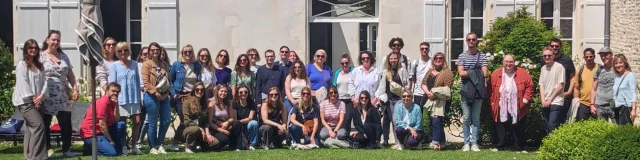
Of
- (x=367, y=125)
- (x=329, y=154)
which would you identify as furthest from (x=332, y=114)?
(x=329, y=154)

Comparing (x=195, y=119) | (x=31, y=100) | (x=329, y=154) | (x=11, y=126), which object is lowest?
(x=329, y=154)

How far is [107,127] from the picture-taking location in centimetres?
1389

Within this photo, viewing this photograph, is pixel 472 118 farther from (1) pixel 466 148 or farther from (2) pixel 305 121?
(2) pixel 305 121

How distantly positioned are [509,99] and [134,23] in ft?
20.5

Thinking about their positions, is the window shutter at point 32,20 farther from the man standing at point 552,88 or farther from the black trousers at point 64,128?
the man standing at point 552,88

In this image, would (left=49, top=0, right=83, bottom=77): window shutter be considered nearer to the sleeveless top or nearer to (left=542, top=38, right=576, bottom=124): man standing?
the sleeveless top

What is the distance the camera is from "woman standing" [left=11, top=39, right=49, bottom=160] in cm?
1292

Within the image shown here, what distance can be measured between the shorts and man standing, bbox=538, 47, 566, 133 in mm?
4916

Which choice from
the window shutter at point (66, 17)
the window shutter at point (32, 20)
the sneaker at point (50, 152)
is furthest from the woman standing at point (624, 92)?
the window shutter at point (32, 20)

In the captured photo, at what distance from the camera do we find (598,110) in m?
14.8

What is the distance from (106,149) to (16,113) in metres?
2.36

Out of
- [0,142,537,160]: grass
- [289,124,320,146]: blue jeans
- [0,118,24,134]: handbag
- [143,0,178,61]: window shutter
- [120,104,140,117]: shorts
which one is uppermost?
[143,0,178,61]: window shutter

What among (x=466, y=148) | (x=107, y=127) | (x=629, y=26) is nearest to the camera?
(x=107, y=127)

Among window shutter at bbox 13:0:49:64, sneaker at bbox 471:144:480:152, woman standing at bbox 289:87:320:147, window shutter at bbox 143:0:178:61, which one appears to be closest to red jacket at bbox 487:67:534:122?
sneaker at bbox 471:144:480:152
